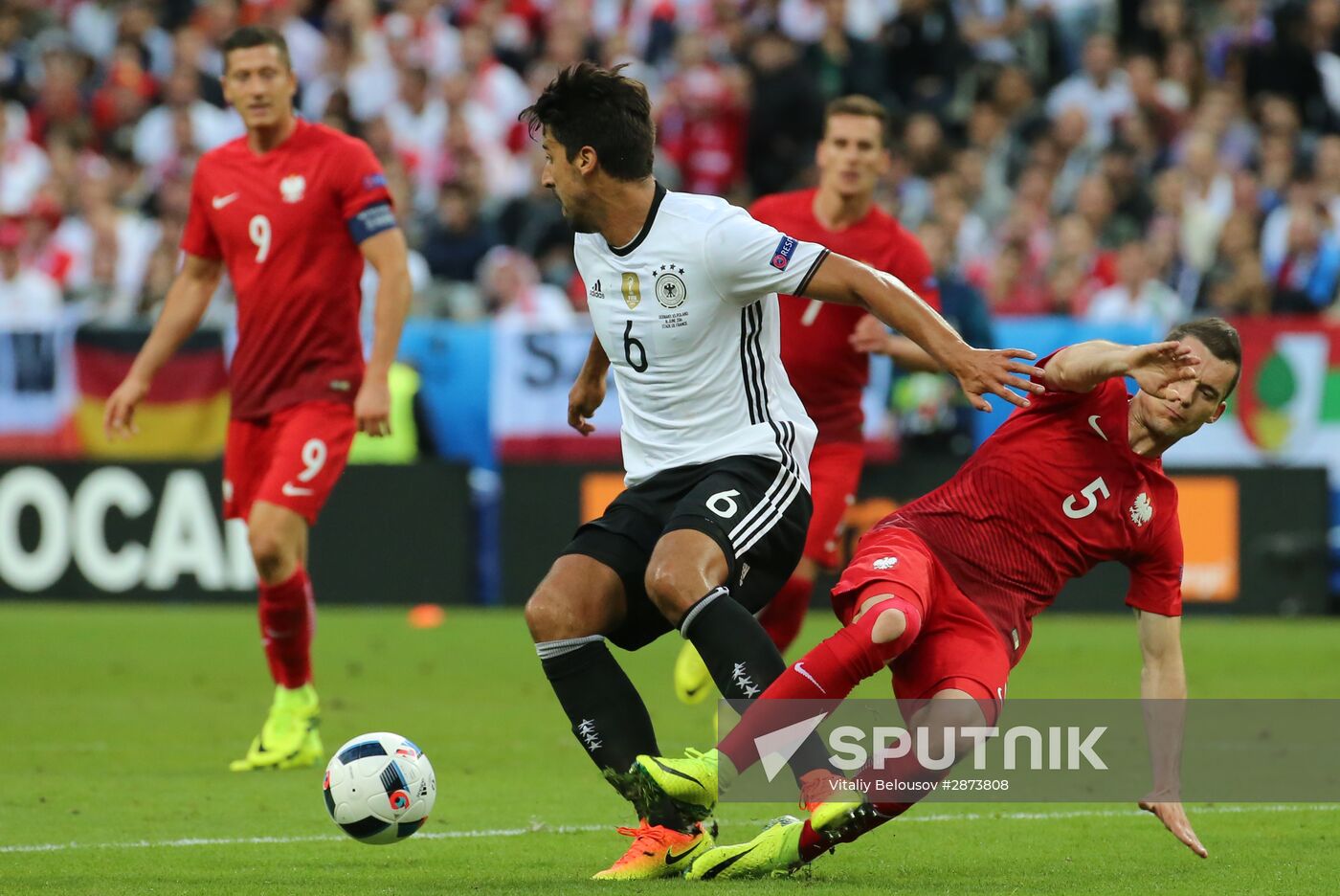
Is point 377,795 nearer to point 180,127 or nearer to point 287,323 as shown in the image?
point 287,323

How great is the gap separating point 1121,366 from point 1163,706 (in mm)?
1095

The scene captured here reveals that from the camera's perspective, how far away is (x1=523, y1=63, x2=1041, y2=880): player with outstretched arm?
5.61m

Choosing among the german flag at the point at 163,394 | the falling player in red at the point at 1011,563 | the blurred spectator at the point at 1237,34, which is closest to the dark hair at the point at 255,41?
the falling player in red at the point at 1011,563

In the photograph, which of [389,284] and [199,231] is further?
[199,231]

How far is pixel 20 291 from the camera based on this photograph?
1670 cm

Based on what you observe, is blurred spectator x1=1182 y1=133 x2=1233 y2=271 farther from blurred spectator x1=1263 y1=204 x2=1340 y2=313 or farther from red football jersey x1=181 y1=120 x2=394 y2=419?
red football jersey x1=181 y1=120 x2=394 y2=419

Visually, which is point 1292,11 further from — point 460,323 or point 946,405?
point 460,323

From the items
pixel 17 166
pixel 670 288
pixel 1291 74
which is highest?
pixel 1291 74

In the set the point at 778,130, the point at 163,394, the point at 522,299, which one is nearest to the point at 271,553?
the point at 163,394

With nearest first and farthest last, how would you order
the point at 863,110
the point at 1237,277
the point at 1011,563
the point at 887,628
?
the point at 887,628 → the point at 1011,563 → the point at 863,110 → the point at 1237,277

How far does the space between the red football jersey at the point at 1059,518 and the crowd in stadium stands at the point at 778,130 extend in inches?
337

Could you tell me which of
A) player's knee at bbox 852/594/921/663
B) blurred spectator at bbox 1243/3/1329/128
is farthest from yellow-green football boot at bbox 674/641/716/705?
blurred spectator at bbox 1243/3/1329/128

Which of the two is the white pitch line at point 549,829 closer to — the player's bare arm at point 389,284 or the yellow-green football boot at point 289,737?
the yellow-green football boot at point 289,737

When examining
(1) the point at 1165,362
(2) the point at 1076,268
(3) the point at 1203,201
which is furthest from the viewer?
(3) the point at 1203,201
